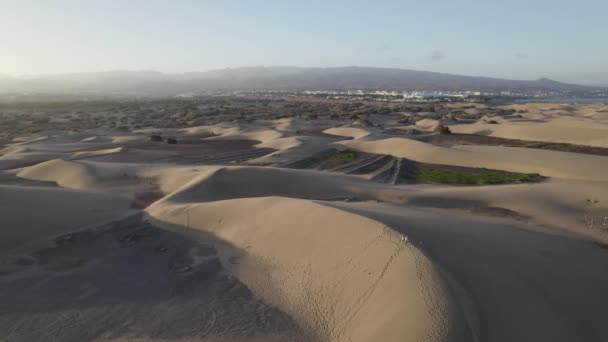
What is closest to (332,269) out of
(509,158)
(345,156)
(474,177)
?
(474,177)

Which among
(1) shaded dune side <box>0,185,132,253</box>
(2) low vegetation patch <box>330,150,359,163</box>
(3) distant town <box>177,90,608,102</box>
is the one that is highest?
(1) shaded dune side <box>0,185,132,253</box>

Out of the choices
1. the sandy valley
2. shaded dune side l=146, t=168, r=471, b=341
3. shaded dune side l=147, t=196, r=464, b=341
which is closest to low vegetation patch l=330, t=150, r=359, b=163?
the sandy valley

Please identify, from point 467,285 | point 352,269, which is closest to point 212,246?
point 352,269

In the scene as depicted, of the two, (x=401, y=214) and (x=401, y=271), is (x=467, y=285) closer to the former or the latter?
(x=401, y=271)

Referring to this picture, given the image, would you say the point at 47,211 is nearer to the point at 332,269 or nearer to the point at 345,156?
the point at 332,269

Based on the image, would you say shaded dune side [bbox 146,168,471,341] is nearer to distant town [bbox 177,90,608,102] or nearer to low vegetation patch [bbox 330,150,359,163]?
low vegetation patch [bbox 330,150,359,163]

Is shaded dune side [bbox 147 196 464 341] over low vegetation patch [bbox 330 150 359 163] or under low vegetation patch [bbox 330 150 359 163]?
over

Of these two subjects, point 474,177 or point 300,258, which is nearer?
point 300,258
